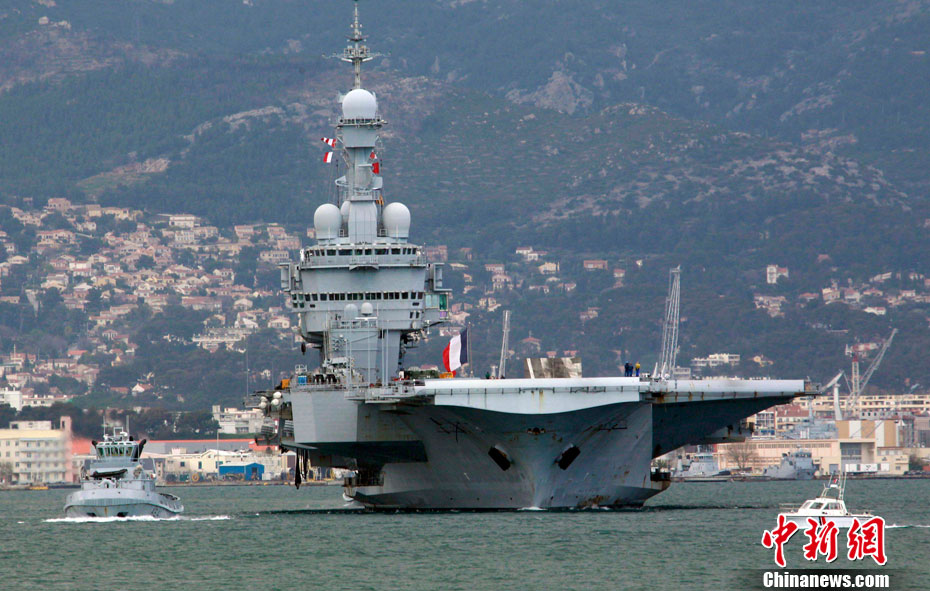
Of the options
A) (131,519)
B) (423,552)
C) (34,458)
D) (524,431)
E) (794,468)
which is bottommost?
(423,552)

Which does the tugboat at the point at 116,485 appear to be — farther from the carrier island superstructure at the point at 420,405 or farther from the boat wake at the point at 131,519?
the carrier island superstructure at the point at 420,405

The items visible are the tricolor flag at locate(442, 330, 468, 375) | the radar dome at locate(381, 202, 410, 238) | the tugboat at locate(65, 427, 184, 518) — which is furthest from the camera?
the radar dome at locate(381, 202, 410, 238)

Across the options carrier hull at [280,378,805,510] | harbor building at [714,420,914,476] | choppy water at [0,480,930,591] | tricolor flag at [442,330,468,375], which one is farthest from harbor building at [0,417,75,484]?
carrier hull at [280,378,805,510]

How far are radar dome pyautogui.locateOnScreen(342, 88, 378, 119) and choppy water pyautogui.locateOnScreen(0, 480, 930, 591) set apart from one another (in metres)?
12.8

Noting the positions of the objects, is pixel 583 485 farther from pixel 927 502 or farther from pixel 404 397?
pixel 927 502

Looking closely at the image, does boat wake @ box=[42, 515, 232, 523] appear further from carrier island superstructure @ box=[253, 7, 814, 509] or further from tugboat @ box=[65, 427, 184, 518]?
carrier island superstructure @ box=[253, 7, 814, 509]

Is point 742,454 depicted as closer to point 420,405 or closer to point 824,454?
point 824,454

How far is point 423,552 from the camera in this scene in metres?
45.3

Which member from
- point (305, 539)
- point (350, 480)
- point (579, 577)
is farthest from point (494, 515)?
point (579, 577)

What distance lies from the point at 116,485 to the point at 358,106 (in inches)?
582

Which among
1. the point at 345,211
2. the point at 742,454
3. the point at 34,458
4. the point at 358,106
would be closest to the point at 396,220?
the point at 345,211

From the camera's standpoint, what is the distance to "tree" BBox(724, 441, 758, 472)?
179 metres

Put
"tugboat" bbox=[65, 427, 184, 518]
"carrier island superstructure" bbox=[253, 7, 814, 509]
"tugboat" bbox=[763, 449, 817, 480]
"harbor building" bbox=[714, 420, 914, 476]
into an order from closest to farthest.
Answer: "carrier island superstructure" bbox=[253, 7, 814, 509] < "tugboat" bbox=[65, 427, 184, 518] < "tugboat" bbox=[763, 449, 817, 480] < "harbor building" bbox=[714, 420, 914, 476]

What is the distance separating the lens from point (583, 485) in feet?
177
